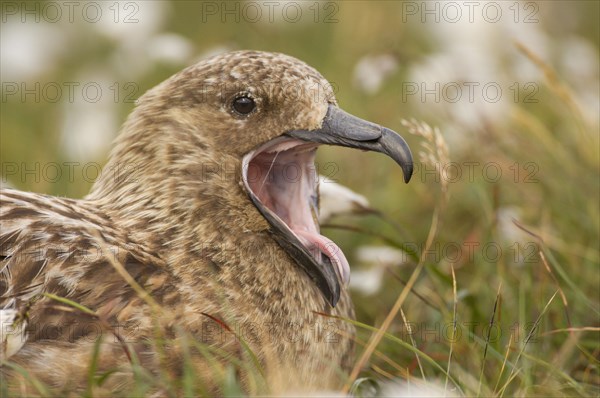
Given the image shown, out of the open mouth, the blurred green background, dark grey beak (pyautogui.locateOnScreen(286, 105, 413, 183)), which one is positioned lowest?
the blurred green background

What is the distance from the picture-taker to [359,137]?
9.68 feet

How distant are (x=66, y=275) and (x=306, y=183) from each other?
0.76 metres

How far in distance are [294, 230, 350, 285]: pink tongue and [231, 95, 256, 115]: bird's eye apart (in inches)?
14.2

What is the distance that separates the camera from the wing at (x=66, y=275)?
2.69 m

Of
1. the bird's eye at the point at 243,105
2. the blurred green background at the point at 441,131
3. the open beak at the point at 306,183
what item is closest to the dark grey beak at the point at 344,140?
the open beak at the point at 306,183

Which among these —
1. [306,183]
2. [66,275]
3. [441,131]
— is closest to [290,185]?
[306,183]

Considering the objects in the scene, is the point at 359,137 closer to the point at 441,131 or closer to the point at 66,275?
the point at 66,275

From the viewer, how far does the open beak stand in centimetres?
296

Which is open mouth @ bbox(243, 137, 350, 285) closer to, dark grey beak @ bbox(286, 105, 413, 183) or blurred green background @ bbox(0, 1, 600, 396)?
dark grey beak @ bbox(286, 105, 413, 183)

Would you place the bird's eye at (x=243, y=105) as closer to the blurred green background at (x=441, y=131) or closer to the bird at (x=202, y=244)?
the bird at (x=202, y=244)

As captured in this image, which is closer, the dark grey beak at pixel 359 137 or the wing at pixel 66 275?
the wing at pixel 66 275

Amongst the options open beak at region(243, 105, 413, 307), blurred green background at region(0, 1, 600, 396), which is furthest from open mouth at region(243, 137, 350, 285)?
blurred green background at region(0, 1, 600, 396)

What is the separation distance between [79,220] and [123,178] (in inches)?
10.4

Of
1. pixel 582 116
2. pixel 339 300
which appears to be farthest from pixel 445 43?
pixel 339 300
